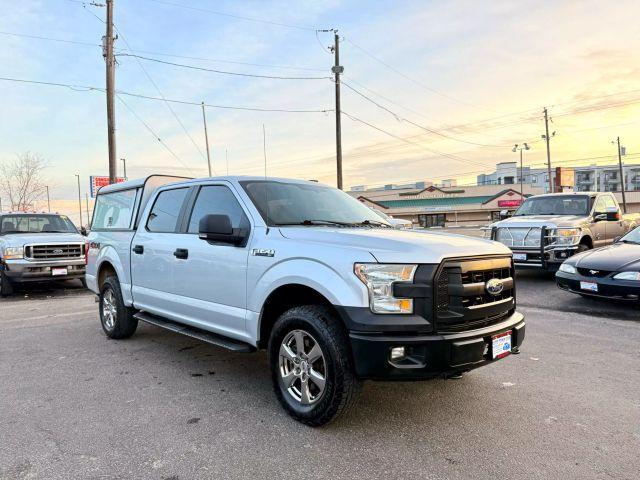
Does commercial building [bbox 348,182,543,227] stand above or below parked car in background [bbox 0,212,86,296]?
above

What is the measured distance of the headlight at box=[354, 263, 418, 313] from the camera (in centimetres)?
321

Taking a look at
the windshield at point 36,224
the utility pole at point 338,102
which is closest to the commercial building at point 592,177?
the utility pole at point 338,102

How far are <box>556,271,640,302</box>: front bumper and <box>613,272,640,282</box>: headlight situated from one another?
5cm

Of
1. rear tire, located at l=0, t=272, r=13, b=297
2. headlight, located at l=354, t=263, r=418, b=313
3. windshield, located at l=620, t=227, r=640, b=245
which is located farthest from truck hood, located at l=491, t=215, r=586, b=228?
rear tire, located at l=0, t=272, r=13, b=297

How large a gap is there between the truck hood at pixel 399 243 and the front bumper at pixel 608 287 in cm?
414

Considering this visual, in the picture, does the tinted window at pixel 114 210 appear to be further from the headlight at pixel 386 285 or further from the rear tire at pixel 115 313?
the headlight at pixel 386 285

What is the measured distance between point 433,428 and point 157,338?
402cm

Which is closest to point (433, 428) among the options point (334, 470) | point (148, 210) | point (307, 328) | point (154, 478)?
point (334, 470)

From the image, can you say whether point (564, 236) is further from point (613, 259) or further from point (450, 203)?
point (450, 203)

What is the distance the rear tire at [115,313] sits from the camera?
6.00m

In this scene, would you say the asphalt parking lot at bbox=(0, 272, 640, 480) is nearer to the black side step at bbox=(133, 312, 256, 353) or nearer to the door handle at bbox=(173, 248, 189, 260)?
the black side step at bbox=(133, 312, 256, 353)

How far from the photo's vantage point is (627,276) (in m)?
6.96

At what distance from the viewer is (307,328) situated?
347 cm

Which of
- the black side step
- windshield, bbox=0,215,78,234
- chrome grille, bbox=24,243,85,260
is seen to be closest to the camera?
the black side step
